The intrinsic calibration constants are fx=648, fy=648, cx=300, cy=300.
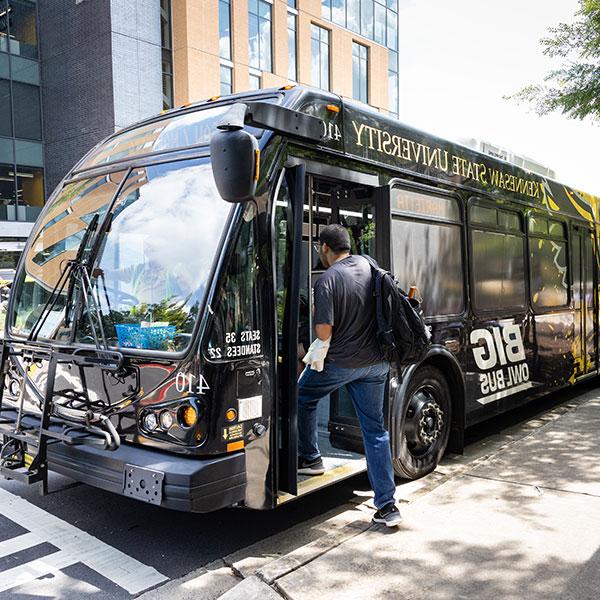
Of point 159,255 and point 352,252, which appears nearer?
point 159,255

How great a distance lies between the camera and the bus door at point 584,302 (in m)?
8.50

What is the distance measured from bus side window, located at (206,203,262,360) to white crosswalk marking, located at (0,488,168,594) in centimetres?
138

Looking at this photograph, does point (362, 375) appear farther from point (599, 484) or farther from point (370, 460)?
point (599, 484)

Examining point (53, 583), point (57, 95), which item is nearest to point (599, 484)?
point (53, 583)

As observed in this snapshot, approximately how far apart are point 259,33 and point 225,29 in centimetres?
202

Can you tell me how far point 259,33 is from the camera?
2733cm

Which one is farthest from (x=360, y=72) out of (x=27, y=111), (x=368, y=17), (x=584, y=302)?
(x=584, y=302)

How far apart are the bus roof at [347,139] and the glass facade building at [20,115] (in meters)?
20.9

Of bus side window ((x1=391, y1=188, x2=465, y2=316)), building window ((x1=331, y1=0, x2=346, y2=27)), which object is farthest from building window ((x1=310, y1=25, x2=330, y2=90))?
bus side window ((x1=391, y1=188, x2=465, y2=316))

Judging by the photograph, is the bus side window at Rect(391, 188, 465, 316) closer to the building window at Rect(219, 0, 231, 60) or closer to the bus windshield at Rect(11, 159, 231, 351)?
the bus windshield at Rect(11, 159, 231, 351)

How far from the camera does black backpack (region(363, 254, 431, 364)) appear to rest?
4.16 meters

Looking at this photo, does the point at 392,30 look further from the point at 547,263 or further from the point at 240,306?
the point at 240,306

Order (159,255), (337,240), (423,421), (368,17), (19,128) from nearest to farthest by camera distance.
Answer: (159,255) → (337,240) → (423,421) → (19,128) → (368,17)

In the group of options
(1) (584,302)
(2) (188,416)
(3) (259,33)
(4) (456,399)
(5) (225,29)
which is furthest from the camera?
(3) (259,33)
